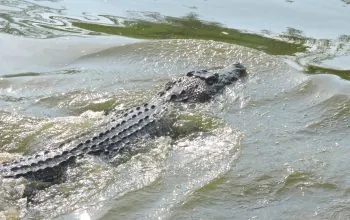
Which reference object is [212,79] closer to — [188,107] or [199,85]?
[199,85]

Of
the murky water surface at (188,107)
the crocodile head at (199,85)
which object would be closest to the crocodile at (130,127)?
the crocodile head at (199,85)

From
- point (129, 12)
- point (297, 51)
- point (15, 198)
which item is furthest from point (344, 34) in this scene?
point (15, 198)

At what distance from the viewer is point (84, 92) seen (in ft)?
23.7

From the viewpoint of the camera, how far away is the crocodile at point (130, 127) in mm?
5156

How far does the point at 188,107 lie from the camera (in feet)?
22.7

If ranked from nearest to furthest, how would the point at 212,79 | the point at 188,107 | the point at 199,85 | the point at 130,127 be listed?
the point at 130,127 < the point at 188,107 < the point at 199,85 < the point at 212,79

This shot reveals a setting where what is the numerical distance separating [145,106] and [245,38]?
3.29 meters

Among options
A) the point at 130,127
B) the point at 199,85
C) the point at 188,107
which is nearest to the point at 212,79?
the point at 199,85

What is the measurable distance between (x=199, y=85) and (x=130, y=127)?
1.49 m

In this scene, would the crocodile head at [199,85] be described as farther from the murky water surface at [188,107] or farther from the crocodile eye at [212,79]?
the murky water surface at [188,107]

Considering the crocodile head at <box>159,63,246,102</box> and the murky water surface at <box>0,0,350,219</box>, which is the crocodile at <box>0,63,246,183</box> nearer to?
the crocodile head at <box>159,63,246,102</box>

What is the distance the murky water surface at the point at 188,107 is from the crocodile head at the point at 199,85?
14 centimetres

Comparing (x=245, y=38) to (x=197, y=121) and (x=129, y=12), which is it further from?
(x=197, y=121)

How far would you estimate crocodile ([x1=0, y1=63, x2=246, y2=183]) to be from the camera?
516 centimetres
